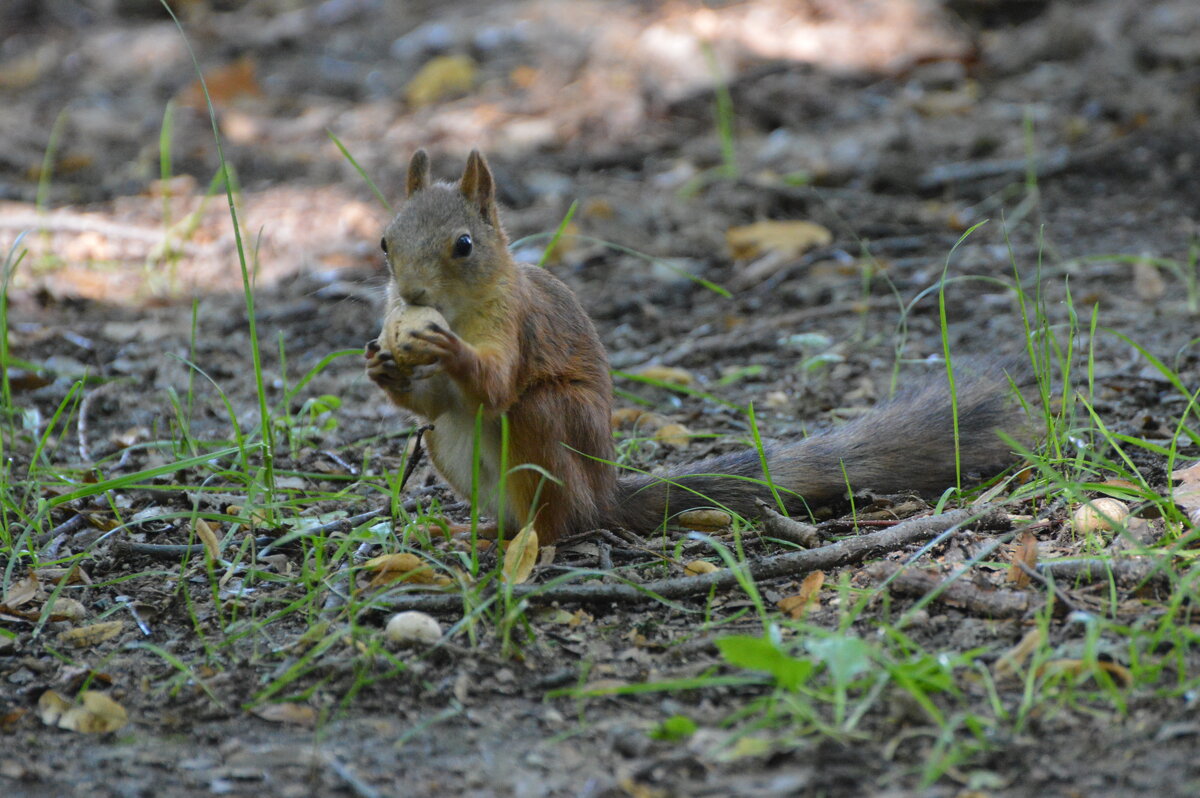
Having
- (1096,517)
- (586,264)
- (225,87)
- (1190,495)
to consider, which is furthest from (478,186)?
(225,87)

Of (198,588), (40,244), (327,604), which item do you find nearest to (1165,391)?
(327,604)

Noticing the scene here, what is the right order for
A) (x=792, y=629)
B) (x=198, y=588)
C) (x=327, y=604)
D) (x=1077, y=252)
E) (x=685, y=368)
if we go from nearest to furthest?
1. (x=792, y=629)
2. (x=327, y=604)
3. (x=198, y=588)
4. (x=685, y=368)
5. (x=1077, y=252)

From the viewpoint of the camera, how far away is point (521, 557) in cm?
216

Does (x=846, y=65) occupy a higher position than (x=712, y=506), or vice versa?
Result: (x=846, y=65)

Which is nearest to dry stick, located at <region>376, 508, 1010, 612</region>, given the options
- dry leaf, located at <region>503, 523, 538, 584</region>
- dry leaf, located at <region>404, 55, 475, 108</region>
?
dry leaf, located at <region>503, 523, 538, 584</region>

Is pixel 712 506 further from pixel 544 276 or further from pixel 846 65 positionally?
pixel 846 65

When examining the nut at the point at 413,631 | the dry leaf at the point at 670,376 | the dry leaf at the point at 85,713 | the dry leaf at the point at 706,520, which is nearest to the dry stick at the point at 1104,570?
the dry leaf at the point at 706,520

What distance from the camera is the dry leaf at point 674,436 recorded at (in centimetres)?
297

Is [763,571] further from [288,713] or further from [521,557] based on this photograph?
[288,713]

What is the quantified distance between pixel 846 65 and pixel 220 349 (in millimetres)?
3599

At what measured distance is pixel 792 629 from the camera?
190 centimetres

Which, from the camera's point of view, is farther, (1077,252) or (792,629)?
(1077,252)

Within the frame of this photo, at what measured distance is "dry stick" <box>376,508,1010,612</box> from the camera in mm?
2027

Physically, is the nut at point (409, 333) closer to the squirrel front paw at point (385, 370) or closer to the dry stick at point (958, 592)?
the squirrel front paw at point (385, 370)
